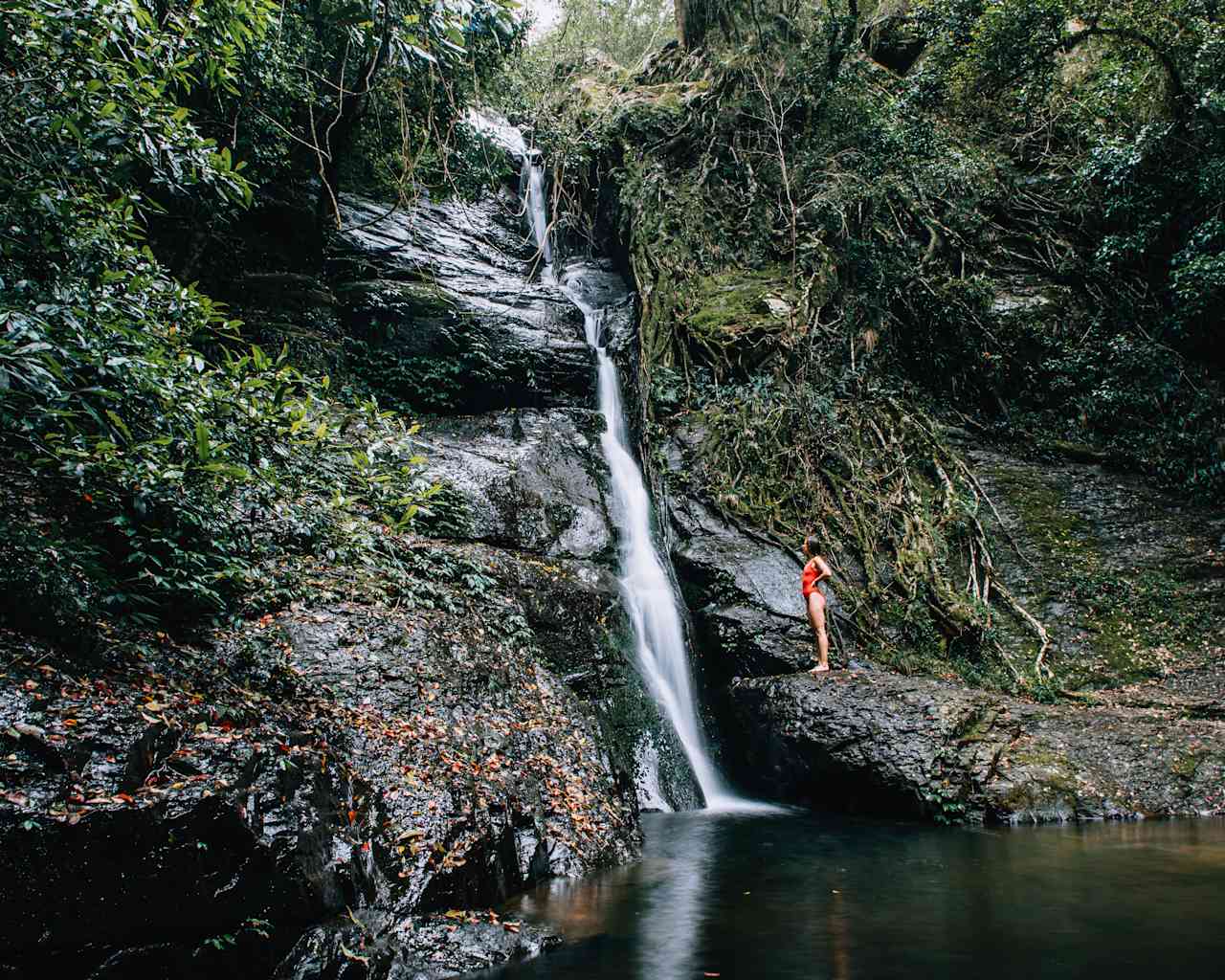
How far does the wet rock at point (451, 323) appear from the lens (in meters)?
11.8

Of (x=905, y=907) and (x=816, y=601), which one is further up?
(x=816, y=601)

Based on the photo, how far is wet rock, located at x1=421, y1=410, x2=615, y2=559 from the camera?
9.40 metres

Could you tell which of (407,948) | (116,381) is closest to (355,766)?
(407,948)

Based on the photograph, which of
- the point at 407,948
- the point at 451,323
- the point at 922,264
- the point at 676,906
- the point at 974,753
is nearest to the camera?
the point at 407,948

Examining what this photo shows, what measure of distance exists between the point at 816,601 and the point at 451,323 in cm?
718

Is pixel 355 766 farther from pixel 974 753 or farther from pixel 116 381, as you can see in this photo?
pixel 974 753

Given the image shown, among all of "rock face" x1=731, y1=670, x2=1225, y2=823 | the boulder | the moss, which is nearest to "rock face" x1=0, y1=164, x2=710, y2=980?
the boulder

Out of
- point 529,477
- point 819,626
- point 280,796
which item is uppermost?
point 529,477

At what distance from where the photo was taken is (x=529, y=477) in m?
10.2

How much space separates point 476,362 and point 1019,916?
384 inches

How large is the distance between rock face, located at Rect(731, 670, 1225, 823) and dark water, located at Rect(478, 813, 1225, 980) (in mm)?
380

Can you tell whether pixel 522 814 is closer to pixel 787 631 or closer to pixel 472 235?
pixel 787 631

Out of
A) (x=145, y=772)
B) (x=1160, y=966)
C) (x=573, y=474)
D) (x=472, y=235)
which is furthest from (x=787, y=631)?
(x=472, y=235)

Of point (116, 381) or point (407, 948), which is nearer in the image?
point (407, 948)
